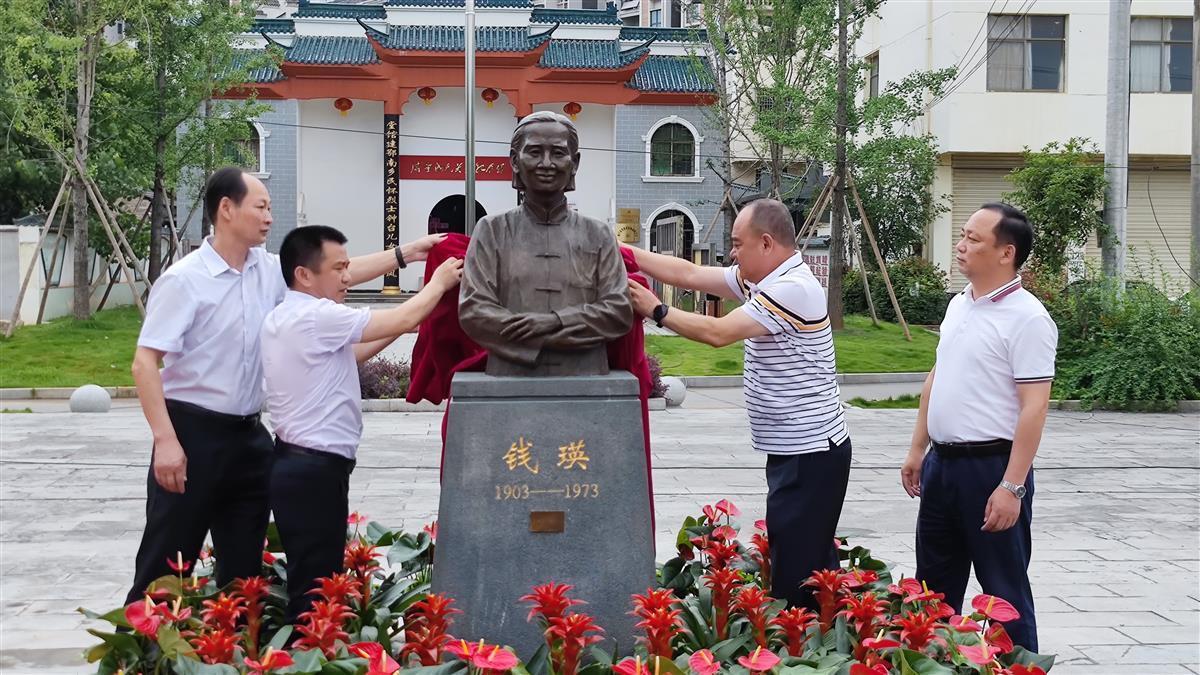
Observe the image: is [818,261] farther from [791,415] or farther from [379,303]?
[791,415]

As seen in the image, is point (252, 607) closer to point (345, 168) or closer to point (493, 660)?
point (493, 660)

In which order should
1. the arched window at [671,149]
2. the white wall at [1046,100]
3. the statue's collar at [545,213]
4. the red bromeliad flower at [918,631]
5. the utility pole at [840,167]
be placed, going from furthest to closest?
the arched window at [671,149] < the white wall at [1046,100] < the utility pole at [840,167] < the statue's collar at [545,213] < the red bromeliad flower at [918,631]

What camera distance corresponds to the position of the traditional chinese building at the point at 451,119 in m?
26.3

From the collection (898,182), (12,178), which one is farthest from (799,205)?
(12,178)

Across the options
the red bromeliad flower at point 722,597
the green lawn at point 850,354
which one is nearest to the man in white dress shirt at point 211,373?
the red bromeliad flower at point 722,597

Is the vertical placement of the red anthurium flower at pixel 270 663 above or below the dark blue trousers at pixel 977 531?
below

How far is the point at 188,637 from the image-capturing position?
3.69 m

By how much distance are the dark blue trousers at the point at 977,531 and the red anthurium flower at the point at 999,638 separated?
15 cm

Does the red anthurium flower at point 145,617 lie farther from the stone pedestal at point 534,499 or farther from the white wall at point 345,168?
the white wall at point 345,168

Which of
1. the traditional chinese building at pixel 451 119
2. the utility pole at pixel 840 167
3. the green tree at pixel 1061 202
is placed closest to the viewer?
the green tree at pixel 1061 202

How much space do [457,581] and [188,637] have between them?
33.2 inches

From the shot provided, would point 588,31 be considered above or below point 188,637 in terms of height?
above

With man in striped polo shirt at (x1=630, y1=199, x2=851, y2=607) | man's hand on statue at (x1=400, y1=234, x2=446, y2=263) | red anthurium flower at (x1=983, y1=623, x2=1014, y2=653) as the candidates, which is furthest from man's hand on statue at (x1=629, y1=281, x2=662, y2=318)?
red anthurium flower at (x1=983, y1=623, x2=1014, y2=653)

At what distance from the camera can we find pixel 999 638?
373 centimetres
